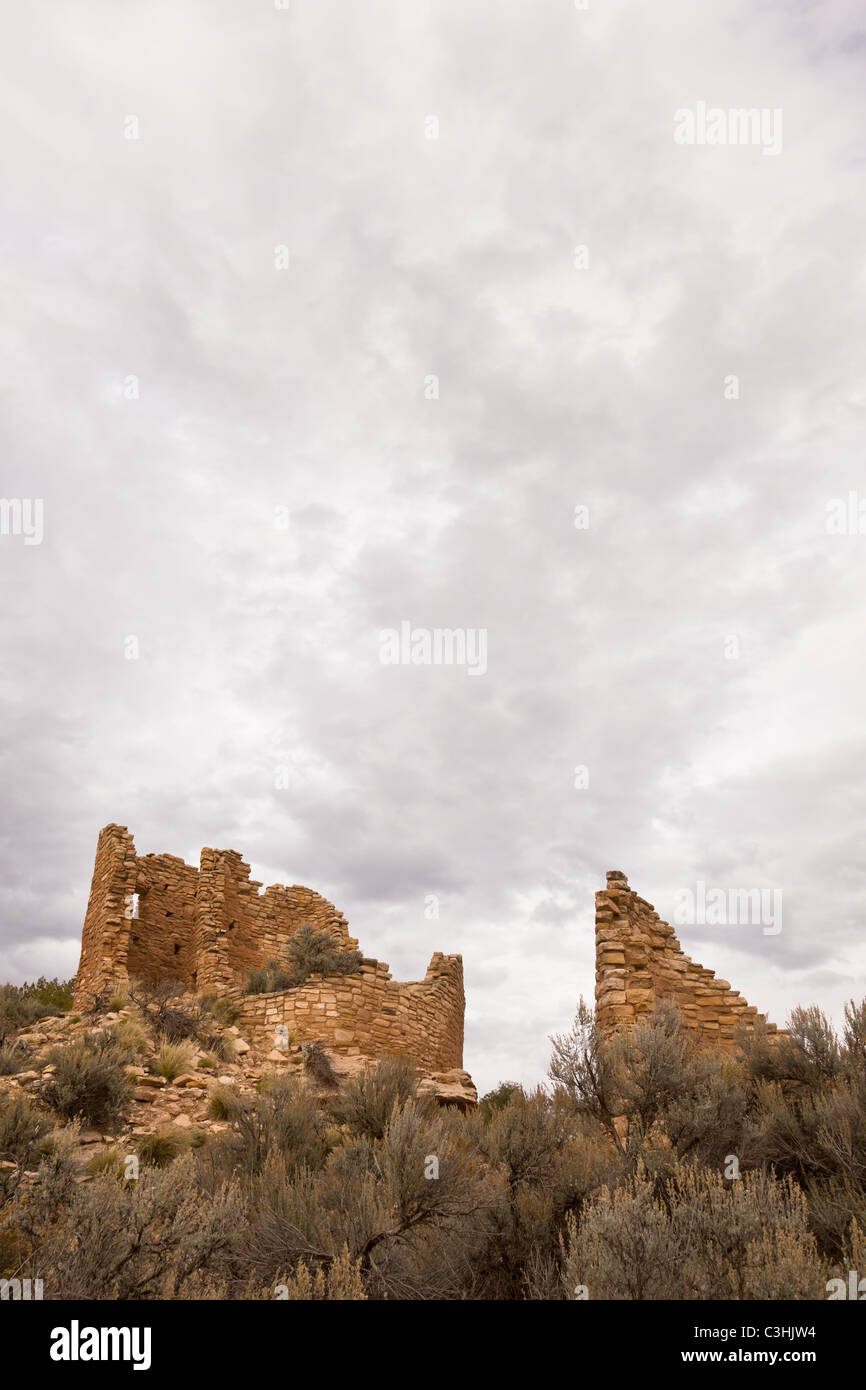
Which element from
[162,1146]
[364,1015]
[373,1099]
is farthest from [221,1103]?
[364,1015]

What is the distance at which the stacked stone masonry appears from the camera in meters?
14.9

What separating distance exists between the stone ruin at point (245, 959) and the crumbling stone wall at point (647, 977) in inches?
125

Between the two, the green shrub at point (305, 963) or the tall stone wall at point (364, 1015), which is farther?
the green shrub at point (305, 963)

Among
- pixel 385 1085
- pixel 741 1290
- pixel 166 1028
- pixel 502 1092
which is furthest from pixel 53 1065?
→ pixel 741 1290

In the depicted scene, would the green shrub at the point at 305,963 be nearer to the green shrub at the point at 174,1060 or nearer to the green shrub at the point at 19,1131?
the green shrub at the point at 174,1060

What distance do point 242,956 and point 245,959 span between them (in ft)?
0.39

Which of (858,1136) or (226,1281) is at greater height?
(858,1136)

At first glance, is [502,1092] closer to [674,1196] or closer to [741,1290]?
[674,1196]

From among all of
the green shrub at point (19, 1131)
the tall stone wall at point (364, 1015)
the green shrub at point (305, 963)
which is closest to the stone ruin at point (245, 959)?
the tall stone wall at point (364, 1015)

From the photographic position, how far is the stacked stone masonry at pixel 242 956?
14859 millimetres

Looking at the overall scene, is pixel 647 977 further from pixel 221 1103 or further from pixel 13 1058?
pixel 13 1058
